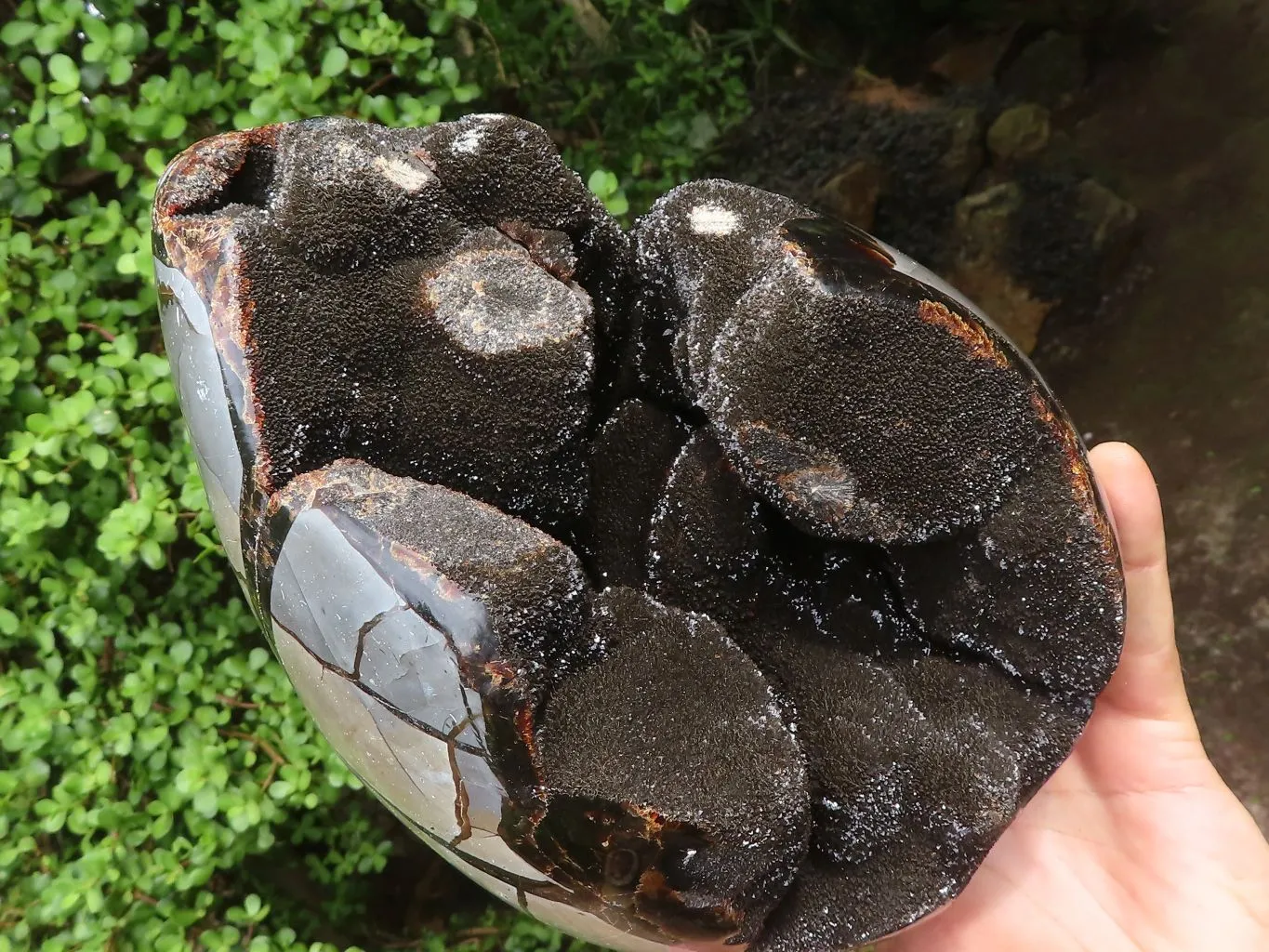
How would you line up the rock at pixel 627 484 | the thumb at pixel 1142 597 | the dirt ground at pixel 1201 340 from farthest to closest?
the dirt ground at pixel 1201 340 → the thumb at pixel 1142 597 → the rock at pixel 627 484

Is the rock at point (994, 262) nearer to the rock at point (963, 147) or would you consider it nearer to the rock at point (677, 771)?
the rock at point (963, 147)

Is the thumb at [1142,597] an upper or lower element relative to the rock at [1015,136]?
lower

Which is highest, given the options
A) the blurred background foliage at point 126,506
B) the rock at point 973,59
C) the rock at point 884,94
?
the rock at point 973,59

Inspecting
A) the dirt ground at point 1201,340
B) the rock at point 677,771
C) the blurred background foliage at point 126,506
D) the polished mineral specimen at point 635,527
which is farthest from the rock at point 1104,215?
the rock at point 677,771

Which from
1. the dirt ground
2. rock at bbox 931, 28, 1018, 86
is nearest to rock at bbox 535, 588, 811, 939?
the dirt ground

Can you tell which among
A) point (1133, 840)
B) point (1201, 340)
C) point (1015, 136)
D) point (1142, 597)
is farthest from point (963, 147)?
point (1133, 840)

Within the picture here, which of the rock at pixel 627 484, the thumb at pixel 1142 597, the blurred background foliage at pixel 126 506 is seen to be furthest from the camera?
the blurred background foliage at pixel 126 506
